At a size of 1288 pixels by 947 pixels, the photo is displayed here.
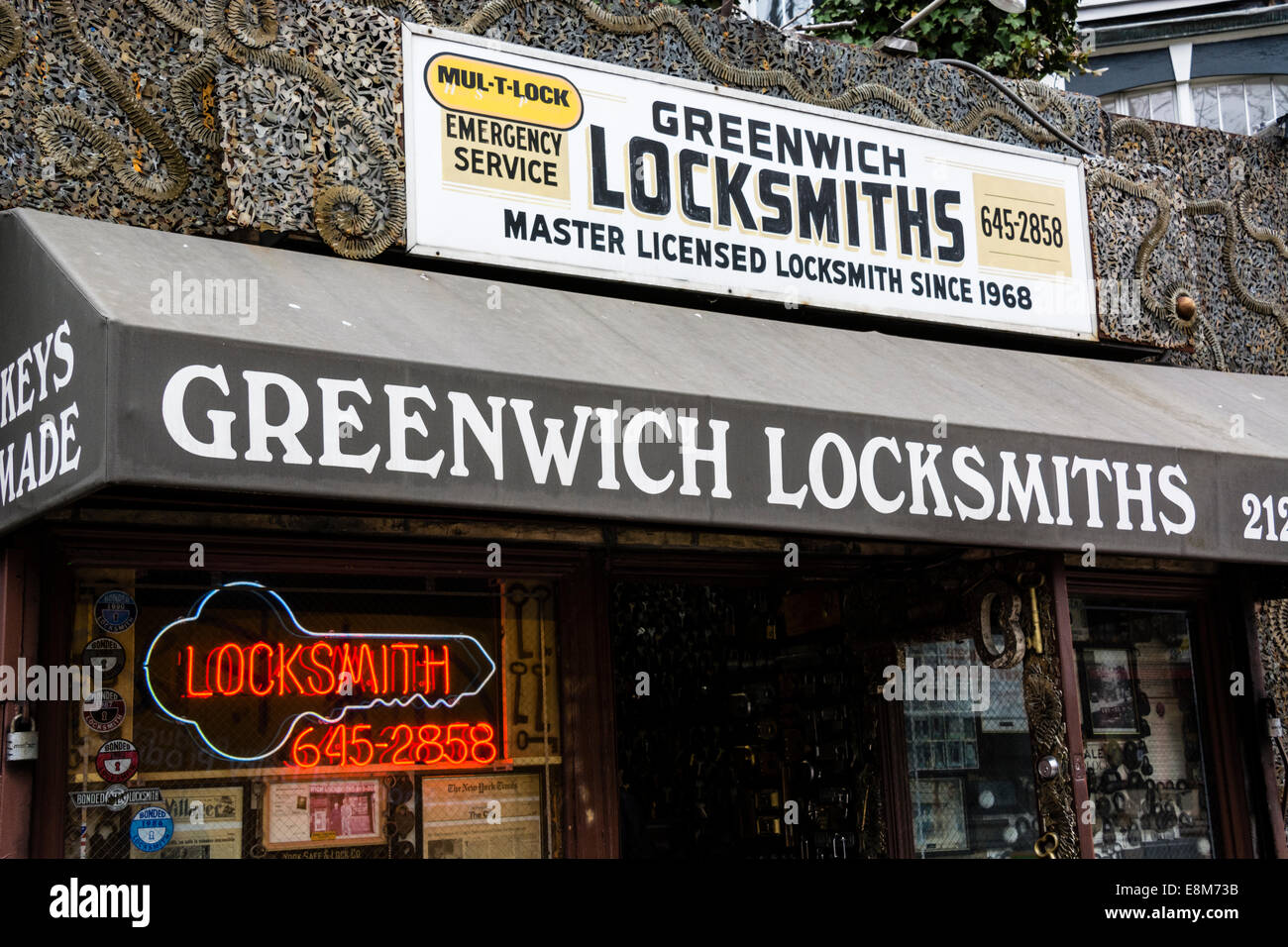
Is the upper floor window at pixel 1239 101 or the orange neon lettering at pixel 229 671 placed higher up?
the upper floor window at pixel 1239 101

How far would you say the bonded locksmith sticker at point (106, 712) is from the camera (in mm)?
5242

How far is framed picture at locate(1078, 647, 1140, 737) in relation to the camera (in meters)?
7.80

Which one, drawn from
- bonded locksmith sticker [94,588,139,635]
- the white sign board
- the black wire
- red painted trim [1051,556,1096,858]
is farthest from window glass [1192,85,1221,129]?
bonded locksmith sticker [94,588,139,635]

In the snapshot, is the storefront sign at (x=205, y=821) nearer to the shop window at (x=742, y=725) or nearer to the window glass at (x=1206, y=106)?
the shop window at (x=742, y=725)

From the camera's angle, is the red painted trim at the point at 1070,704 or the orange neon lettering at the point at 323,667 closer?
the orange neon lettering at the point at 323,667

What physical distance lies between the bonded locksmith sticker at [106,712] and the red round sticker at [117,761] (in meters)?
0.06

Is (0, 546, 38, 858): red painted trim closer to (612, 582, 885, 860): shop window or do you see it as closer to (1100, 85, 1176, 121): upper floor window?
(612, 582, 885, 860): shop window

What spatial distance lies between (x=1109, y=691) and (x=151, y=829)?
507cm

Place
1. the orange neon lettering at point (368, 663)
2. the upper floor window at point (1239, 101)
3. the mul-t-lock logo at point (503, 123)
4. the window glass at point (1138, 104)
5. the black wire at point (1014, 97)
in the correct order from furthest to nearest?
the window glass at point (1138, 104), the upper floor window at point (1239, 101), the black wire at point (1014, 97), the mul-t-lock logo at point (503, 123), the orange neon lettering at point (368, 663)

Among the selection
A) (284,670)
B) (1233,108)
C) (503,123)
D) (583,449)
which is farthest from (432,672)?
(1233,108)

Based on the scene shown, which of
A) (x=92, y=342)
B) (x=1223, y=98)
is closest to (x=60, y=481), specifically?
(x=92, y=342)

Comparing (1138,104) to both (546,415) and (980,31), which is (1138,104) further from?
(546,415)

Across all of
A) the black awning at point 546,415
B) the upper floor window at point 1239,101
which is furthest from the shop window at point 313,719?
the upper floor window at point 1239,101

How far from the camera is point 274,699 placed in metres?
5.64
